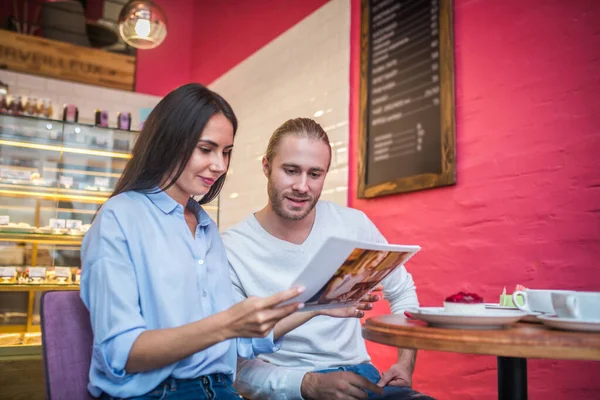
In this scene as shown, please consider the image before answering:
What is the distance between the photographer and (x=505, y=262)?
2088 mm

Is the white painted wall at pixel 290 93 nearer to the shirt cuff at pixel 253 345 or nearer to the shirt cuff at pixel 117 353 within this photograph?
the shirt cuff at pixel 253 345

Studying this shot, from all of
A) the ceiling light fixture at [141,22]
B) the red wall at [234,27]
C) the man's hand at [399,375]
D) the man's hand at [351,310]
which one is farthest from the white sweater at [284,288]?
the ceiling light fixture at [141,22]

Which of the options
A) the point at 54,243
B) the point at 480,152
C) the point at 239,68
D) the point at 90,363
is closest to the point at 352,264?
the point at 90,363

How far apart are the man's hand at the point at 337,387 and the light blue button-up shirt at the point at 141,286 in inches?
9.7

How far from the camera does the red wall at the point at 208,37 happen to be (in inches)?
165

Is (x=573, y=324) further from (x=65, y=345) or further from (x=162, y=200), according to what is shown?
(x=65, y=345)

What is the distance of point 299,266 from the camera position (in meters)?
1.70

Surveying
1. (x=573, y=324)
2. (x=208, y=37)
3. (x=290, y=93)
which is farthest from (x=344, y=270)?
(x=208, y=37)

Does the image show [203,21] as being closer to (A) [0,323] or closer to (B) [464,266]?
(A) [0,323]

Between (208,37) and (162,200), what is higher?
(208,37)

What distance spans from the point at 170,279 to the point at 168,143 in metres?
0.33

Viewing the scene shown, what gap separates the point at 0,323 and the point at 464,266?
2.25 metres

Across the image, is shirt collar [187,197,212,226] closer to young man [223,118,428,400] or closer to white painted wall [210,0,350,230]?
young man [223,118,428,400]

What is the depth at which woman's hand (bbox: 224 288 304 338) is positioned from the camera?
95 cm
